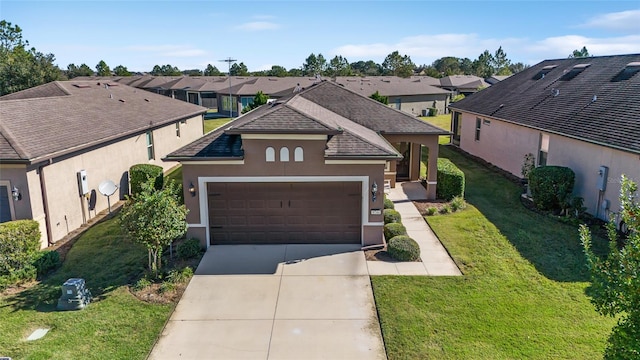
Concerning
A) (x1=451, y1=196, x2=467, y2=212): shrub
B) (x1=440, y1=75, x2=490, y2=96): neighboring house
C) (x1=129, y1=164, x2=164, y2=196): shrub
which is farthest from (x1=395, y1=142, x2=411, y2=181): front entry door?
(x1=440, y1=75, x2=490, y2=96): neighboring house

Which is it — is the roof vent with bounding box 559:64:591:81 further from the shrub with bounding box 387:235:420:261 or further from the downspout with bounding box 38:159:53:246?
the downspout with bounding box 38:159:53:246

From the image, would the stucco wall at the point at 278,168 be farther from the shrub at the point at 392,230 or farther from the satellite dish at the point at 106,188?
the satellite dish at the point at 106,188

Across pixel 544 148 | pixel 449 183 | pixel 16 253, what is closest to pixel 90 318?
pixel 16 253

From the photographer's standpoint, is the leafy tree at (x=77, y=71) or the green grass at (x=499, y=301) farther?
the leafy tree at (x=77, y=71)

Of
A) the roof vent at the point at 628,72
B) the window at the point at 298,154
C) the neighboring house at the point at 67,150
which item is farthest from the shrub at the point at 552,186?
the neighboring house at the point at 67,150

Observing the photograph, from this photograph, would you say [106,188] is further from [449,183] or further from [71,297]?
[449,183]
